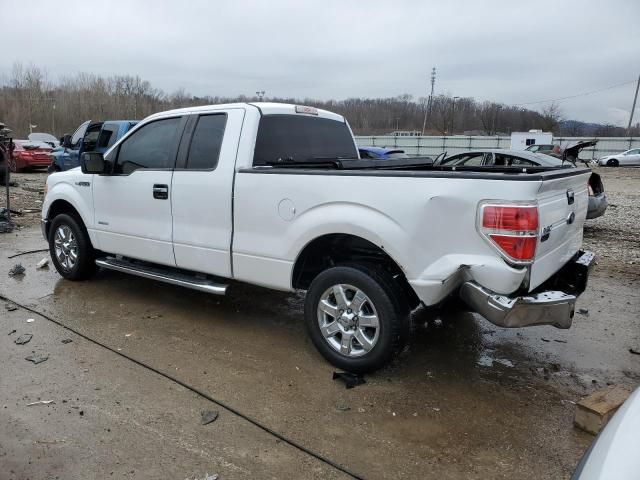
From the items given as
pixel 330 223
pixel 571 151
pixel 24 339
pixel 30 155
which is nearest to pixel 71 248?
pixel 24 339

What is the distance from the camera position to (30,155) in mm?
20266

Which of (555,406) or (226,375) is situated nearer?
(555,406)

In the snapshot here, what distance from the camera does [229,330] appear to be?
15.5 ft

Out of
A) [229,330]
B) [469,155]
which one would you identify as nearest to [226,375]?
[229,330]

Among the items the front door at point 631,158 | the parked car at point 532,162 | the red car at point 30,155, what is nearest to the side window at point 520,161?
the parked car at point 532,162

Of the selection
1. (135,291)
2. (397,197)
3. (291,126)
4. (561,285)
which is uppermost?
(291,126)

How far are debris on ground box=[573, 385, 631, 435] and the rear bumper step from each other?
2.81 meters

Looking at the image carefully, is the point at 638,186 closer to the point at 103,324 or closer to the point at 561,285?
the point at 561,285

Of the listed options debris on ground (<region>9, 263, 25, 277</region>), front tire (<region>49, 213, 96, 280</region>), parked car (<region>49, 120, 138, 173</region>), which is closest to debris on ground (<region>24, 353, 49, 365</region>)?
front tire (<region>49, 213, 96, 280</region>)

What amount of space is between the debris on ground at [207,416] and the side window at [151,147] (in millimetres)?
2406

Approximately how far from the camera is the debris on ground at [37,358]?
400cm

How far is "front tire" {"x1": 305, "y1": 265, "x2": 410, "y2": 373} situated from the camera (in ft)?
11.6

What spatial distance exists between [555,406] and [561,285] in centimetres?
93

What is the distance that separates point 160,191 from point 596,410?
3.89m
